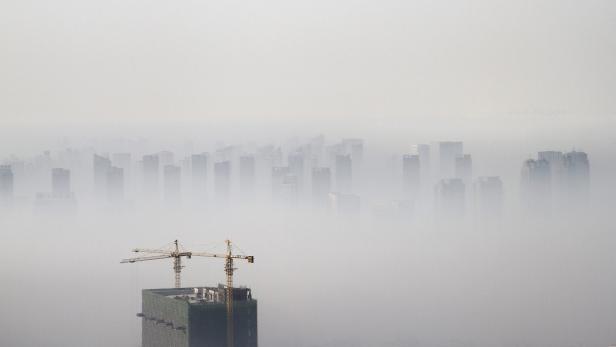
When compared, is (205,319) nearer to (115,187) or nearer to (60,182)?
(115,187)

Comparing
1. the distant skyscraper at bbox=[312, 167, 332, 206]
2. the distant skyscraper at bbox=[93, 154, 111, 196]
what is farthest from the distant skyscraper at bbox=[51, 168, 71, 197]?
the distant skyscraper at bbox=[312, 167, 332, 206]

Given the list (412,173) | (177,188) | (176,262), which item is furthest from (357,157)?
(176,262)

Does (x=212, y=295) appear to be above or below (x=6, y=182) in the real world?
below

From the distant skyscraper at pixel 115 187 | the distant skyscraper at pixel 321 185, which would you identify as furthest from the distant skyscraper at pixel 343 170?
the distant skyscraper at pixel 115 187

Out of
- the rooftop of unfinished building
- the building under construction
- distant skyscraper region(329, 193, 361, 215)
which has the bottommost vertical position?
the building under construction

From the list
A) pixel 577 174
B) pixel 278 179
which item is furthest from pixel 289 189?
pixel 577 174

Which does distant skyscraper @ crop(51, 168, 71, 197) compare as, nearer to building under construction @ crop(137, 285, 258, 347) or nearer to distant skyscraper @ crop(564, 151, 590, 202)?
building under construction @ crop(137, 285, 258, 347)

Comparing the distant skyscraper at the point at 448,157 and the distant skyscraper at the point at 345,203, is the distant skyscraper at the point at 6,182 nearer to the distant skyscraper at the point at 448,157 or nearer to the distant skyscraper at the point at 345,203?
the distant skyscraper at the point at 345,203
